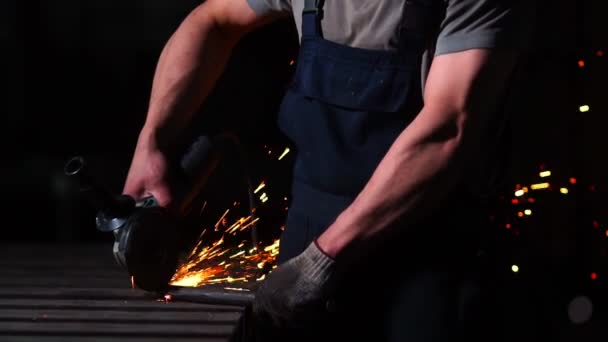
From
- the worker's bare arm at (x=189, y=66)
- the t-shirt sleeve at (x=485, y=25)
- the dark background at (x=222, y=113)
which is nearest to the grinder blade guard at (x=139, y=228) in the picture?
the worker's bare arm at (x=189, y=66)

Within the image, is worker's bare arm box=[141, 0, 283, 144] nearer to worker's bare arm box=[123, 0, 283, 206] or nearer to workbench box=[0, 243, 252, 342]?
worker's bare arm box=[123, 0, 283, 206]

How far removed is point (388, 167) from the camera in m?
2.08

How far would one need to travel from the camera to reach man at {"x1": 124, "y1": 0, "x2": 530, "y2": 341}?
2066mm

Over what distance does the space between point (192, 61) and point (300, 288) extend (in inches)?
29.9

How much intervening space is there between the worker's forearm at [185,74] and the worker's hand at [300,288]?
0.59 m

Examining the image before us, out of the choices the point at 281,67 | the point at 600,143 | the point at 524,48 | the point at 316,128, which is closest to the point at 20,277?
the point at 316,128

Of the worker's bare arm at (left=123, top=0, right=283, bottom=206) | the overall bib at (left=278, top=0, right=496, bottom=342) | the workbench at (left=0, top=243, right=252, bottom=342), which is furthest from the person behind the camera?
the worker's bare arm at (left=123, top=0, right=283, bottom=206)

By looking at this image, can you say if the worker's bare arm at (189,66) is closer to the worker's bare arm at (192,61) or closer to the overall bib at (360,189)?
the worker's bare arm at (192,61)

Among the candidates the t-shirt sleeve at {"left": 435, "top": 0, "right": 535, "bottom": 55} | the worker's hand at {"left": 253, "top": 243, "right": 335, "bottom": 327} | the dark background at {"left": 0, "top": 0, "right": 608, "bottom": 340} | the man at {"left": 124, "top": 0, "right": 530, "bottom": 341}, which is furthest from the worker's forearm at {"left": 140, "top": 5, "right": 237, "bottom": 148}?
the dark background at {"left": 0, "top": 0, "right": 608, "bottom": 340}

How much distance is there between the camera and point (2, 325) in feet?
6.95

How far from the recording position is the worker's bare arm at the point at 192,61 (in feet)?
8.65

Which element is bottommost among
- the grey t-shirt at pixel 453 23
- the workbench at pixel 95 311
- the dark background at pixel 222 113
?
the dark background at pixel 222 113

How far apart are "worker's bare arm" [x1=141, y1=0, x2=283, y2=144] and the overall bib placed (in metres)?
0.36

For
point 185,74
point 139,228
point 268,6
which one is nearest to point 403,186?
point 139,228
